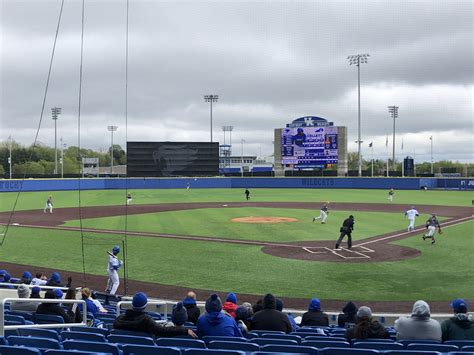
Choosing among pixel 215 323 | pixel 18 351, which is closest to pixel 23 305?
pixel 215 323

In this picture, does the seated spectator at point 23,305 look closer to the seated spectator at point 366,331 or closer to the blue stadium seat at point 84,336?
the blue stadium seat at point 84,336

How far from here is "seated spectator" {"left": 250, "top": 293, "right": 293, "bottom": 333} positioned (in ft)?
26.9

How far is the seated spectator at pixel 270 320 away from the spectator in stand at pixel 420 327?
1.86 meters

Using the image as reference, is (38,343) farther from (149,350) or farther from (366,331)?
(366,331)

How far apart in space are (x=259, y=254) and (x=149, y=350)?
58.7 feet

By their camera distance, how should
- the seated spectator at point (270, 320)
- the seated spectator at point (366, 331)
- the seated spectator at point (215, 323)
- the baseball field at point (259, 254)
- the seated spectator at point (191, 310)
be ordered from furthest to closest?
the baseball field at point (259, 254)
the seated spectator at point (191, 310)
the seated spectator at point (270, 320)
the seated spectator at point (366, 331)
the seated spectator at point (215, 323)

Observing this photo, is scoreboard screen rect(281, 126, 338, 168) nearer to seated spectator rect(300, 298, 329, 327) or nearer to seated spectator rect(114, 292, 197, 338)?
seated spectator rect(300, 298, 329, 327)

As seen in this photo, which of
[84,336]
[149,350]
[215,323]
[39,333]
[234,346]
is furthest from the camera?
[215,323]

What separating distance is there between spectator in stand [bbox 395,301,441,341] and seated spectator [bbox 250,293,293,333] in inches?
73.4

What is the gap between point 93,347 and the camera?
540cm

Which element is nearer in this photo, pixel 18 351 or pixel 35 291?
pixel 18 351

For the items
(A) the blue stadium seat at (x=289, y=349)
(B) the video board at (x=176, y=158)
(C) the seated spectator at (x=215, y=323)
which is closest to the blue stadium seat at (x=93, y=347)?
(A) the blue stadium seat at (x=289, y=349)

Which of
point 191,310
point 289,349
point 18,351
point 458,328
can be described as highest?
point 18,351

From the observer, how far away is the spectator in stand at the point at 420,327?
718 centimetres
